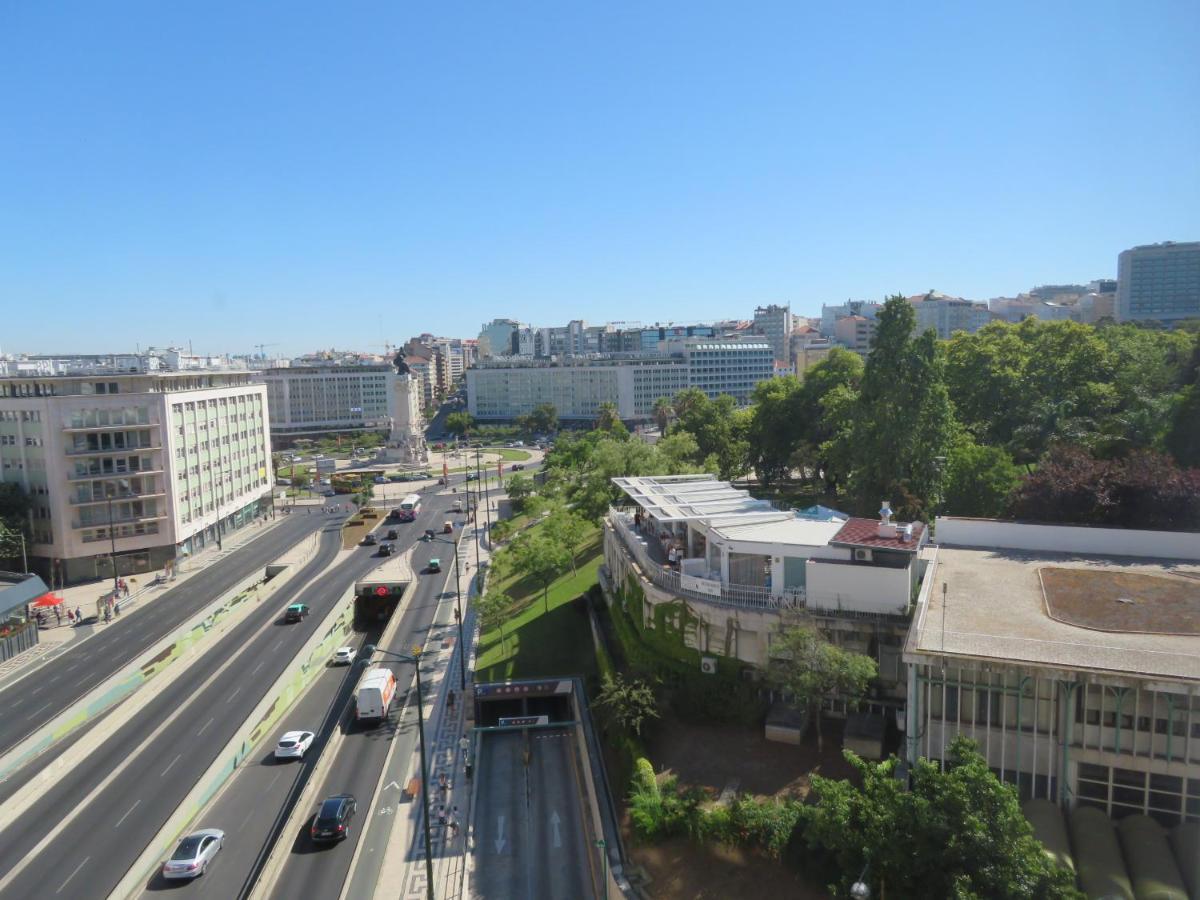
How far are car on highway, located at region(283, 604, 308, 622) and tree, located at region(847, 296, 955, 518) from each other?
30.0 meters

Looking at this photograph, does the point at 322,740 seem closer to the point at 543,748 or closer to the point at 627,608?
the point at 543,748

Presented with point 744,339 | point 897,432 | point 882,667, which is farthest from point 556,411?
point 882,667

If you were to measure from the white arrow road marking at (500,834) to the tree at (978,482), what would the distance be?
934 inches

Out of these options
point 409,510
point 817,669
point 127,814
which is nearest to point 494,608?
point 127,814

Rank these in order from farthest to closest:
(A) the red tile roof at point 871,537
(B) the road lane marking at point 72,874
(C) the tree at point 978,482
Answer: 1. (C) the tree at point 978,482
2. (A) the red tile roof at point 871,537
3. (B) the road lane marking at point 72,874

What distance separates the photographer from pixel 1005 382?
56.9 metres

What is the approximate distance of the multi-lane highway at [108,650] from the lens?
112 ft

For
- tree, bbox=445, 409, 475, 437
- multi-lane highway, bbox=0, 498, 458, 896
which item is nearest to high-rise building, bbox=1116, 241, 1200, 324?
tree, bbox=445, 409, 475, 437

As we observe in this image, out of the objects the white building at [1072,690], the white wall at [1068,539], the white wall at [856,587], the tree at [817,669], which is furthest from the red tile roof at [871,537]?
the tree at [817,669]

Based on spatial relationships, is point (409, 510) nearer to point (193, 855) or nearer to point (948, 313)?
point (193, 855)

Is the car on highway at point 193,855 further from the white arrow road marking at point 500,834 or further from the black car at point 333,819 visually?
the white arrow road marking at point 500,834

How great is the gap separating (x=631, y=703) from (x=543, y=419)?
12896 centimetres

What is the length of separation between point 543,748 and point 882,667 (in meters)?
14.5

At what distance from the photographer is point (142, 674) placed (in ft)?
125
